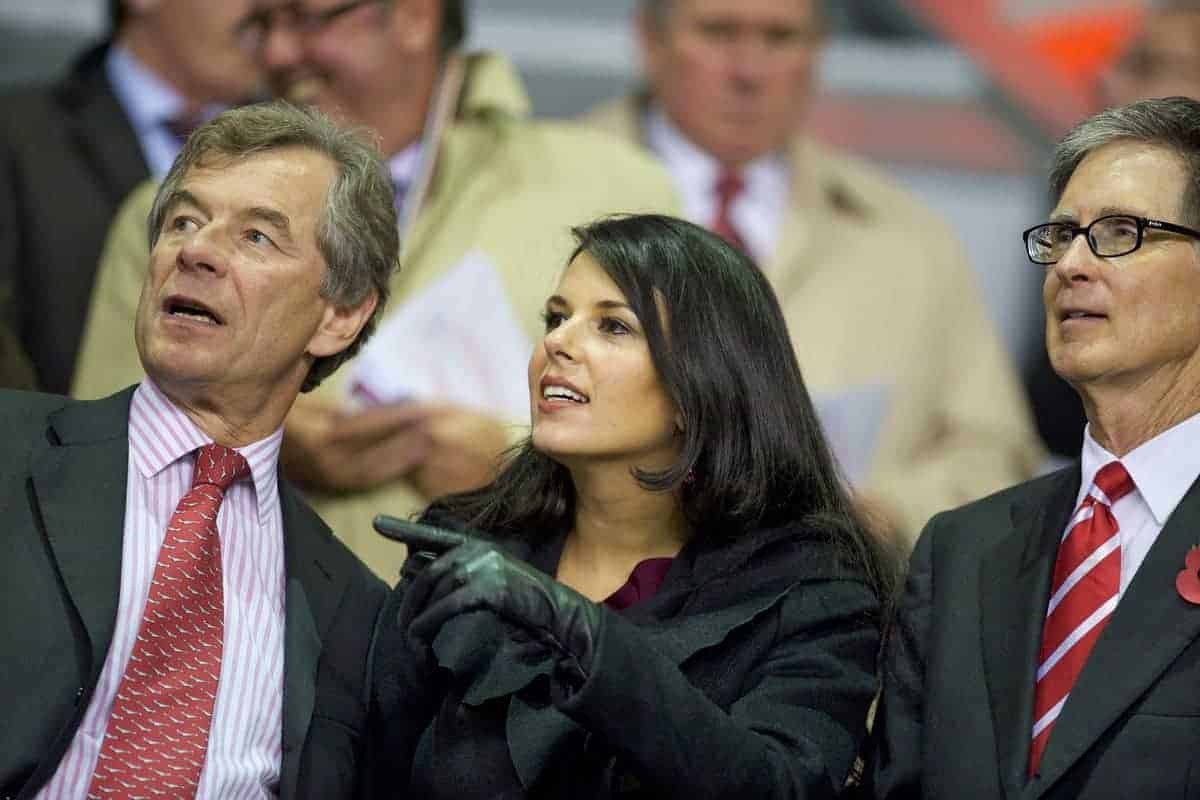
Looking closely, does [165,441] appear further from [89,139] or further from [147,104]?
[147,104]

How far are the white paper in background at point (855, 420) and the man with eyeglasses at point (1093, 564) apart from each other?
1321 millimetres

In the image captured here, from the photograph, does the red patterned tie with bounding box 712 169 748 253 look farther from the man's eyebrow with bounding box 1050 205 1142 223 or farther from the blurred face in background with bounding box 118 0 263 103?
the man's eyebrow with bounding box 1050 205 1142 223

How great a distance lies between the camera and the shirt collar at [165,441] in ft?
9.15

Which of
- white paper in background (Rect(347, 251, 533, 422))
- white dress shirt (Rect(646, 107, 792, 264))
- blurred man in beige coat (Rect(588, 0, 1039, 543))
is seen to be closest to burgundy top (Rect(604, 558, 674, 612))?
white paper in background (Rect(347, 251, 533, 422))

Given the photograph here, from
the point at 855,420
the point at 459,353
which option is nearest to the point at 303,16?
the point at 459,353

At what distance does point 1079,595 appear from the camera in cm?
268

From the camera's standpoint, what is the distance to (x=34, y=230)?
3.96 metres

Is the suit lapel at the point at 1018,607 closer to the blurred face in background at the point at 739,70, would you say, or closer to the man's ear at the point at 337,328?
the man's ear at the point at 337,328

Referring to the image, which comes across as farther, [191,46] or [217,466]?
[191,46]

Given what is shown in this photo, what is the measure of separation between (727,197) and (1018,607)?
6.53 feet

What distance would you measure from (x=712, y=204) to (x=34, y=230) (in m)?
1.45

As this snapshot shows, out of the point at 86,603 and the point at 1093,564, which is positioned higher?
the point at 1093,564

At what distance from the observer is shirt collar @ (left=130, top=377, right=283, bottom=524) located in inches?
110

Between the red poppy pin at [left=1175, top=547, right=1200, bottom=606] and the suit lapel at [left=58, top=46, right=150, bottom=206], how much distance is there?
232 centimetres
